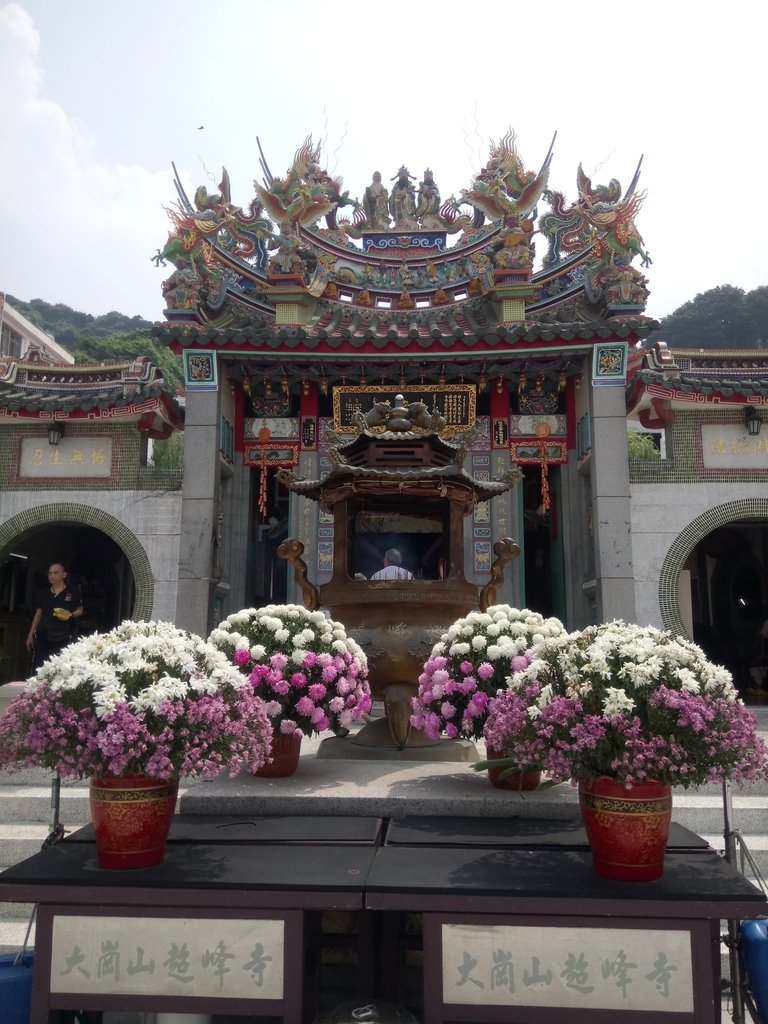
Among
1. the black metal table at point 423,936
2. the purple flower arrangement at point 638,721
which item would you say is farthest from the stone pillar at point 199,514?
the purple flower arrangement at point 638,721

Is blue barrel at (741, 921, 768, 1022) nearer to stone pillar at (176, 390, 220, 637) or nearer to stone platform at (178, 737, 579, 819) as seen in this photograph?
stone platform at (178, 737, 579, 819)

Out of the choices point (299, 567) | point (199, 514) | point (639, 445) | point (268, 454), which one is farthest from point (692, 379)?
point (639, 445)

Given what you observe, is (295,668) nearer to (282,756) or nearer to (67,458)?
(282,756)

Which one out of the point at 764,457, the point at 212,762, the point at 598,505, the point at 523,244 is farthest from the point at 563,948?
the point at 523,244

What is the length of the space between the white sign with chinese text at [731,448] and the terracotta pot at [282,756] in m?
8.41

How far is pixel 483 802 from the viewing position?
376 cm

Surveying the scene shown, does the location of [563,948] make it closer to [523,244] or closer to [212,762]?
[212,762]

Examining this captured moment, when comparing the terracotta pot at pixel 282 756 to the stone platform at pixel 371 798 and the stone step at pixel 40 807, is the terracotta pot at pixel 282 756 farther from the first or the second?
the stone step at pixel 40 807

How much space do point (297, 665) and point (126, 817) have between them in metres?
1.67

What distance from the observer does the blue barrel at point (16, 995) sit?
2.75 meters

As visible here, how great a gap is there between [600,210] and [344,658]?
30.0 ft

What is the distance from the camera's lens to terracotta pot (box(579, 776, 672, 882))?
260cm

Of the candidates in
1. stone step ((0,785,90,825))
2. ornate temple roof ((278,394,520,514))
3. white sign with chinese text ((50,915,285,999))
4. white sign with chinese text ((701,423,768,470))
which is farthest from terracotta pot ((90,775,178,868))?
white sign with chinese text ((701,423,768,470))

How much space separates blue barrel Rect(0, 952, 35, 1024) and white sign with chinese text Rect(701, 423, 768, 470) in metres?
10.2
